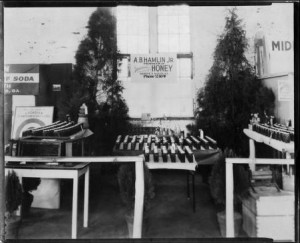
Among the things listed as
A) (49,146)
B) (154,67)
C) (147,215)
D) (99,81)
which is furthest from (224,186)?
(49,146)

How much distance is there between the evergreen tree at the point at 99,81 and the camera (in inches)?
157

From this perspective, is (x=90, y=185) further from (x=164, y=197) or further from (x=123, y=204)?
(x=164, y=197)

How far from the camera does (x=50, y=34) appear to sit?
3975 millimetres

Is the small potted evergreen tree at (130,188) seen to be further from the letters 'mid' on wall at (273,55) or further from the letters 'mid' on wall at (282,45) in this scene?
the letters 'mid' on wall at (282,45)

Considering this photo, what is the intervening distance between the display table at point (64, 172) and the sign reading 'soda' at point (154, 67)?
3.93 ft

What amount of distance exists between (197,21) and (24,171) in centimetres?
261

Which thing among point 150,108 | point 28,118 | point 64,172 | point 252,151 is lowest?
point 64,172

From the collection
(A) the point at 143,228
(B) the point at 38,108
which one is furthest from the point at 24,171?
(A) the point at 143,228

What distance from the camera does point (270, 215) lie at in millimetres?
3852

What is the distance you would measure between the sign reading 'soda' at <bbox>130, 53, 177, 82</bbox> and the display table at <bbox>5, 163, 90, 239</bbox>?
1.20 m

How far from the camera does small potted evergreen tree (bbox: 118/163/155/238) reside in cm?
387

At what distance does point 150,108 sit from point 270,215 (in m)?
1.79

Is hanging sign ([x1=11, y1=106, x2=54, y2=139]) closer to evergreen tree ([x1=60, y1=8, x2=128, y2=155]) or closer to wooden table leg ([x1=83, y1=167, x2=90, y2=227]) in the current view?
evergreen tree ([x1=60, y1=8, x2=128, y2=155])

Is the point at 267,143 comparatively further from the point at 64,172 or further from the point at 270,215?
the point at 64,172
